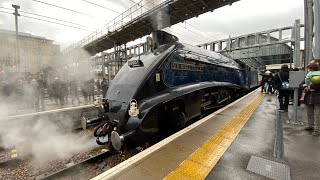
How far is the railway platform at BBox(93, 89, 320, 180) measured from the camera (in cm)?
231

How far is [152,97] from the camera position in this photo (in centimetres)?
404

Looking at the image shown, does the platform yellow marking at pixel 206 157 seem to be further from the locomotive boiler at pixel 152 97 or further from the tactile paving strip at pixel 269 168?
the locomotive boiler at pixel 152 97

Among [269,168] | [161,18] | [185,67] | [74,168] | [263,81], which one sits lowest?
[74,168]

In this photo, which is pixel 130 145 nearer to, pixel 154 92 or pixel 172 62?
pixel 154 92

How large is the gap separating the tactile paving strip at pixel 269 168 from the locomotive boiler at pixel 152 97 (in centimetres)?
191

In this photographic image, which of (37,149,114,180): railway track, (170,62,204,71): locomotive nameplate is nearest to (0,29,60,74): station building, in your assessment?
(37,149,114,180): railway track

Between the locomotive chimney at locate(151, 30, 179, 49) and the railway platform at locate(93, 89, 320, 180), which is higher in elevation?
the locomotive chimney at locate(151, 30, 179, 49)

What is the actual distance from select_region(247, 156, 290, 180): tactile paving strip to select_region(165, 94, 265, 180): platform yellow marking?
0.46 m

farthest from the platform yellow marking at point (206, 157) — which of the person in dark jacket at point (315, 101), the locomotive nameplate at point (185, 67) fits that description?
the locomotive nameplate at point (185, 67)

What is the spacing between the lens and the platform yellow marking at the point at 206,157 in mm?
2305

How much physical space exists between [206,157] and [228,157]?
1.10 ft

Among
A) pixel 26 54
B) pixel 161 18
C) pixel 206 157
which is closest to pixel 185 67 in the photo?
pixel 206 157

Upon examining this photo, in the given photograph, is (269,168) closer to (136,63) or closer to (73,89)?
(136,63)

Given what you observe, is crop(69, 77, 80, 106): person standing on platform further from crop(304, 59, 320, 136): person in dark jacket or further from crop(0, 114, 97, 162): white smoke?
crop(304, 59, 320, 136): person in dark jacket
